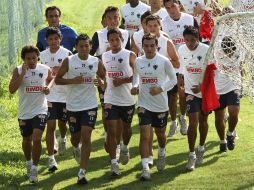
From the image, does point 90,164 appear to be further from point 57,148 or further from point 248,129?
point 248,129

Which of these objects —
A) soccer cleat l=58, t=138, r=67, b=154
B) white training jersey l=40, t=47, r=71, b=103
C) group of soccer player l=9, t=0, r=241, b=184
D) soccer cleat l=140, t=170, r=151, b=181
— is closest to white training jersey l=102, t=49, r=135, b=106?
group of soccer player l=9, t=0, r=241, b=184

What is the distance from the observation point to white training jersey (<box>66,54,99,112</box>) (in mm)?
10297

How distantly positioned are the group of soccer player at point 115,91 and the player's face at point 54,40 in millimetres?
16

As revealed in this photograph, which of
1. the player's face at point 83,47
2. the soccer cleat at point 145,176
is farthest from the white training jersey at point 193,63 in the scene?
the player's face at point 83,47

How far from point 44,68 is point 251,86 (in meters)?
3.40

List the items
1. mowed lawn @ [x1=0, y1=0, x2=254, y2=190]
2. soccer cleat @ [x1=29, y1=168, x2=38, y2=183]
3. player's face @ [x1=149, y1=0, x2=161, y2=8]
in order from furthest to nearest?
player's face @ [x1=149, y1=0, x2=161, y2=8] → soccer cleat @ [x1=29, y1=168, x2=38, y2=183] → mowed lawn @ [x1=0, y1=0, x2=254, y2=190]

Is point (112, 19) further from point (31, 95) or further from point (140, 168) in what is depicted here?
point (140, 168)

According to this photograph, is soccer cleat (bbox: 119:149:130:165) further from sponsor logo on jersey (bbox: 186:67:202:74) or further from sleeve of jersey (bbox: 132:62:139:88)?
sponsor logo on jersey (bbox: 186:67:202:74)

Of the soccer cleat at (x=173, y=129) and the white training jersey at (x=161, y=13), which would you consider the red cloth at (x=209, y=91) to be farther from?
the white training jersey at (x=161, y=13)

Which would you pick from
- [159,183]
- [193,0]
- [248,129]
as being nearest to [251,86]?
[159,183]

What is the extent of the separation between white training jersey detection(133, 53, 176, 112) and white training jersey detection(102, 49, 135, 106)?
451 millimetres

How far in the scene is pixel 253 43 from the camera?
346 inches

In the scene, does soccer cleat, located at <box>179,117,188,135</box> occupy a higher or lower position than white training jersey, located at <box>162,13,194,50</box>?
lower

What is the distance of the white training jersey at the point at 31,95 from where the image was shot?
10.4m
